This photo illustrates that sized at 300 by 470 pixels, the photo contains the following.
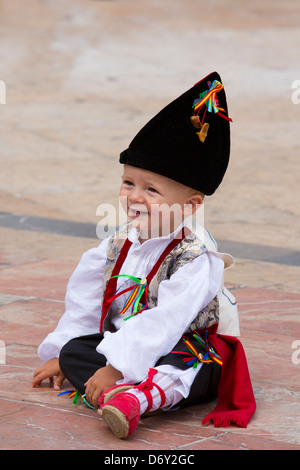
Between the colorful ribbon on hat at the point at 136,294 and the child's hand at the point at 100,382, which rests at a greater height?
the colorful ribbon on hat at the point at 136,294

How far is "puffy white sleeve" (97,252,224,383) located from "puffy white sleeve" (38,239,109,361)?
274 millimetres

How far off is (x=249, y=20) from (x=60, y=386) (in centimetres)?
1107

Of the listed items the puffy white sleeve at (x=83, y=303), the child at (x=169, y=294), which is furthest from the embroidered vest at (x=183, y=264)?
the puffy white sleeve at (x=83, y=303)

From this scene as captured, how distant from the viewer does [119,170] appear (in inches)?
262

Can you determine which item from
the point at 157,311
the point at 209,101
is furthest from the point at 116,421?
the point at 209,101

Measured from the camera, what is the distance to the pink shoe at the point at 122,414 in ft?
7.55

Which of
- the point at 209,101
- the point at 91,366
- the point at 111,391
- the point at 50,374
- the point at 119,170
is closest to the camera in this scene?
the point at 111,391

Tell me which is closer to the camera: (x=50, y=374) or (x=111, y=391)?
(x=111, y=391)

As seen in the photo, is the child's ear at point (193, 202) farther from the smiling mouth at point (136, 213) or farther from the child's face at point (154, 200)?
the smiling mouth at point (136, 213)

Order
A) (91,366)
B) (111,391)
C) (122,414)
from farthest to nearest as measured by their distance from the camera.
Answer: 1. (91,366)
2. (111,391)
3. (122,414)

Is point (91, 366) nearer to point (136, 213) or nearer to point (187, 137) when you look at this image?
point (136, 213)

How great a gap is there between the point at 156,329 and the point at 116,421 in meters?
0.29

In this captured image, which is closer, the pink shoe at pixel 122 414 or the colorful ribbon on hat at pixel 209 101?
the pink shoe at pixel 122 414

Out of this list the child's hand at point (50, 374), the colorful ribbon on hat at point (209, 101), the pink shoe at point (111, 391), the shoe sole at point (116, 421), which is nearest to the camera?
the shoe sole at point (116, 421)
